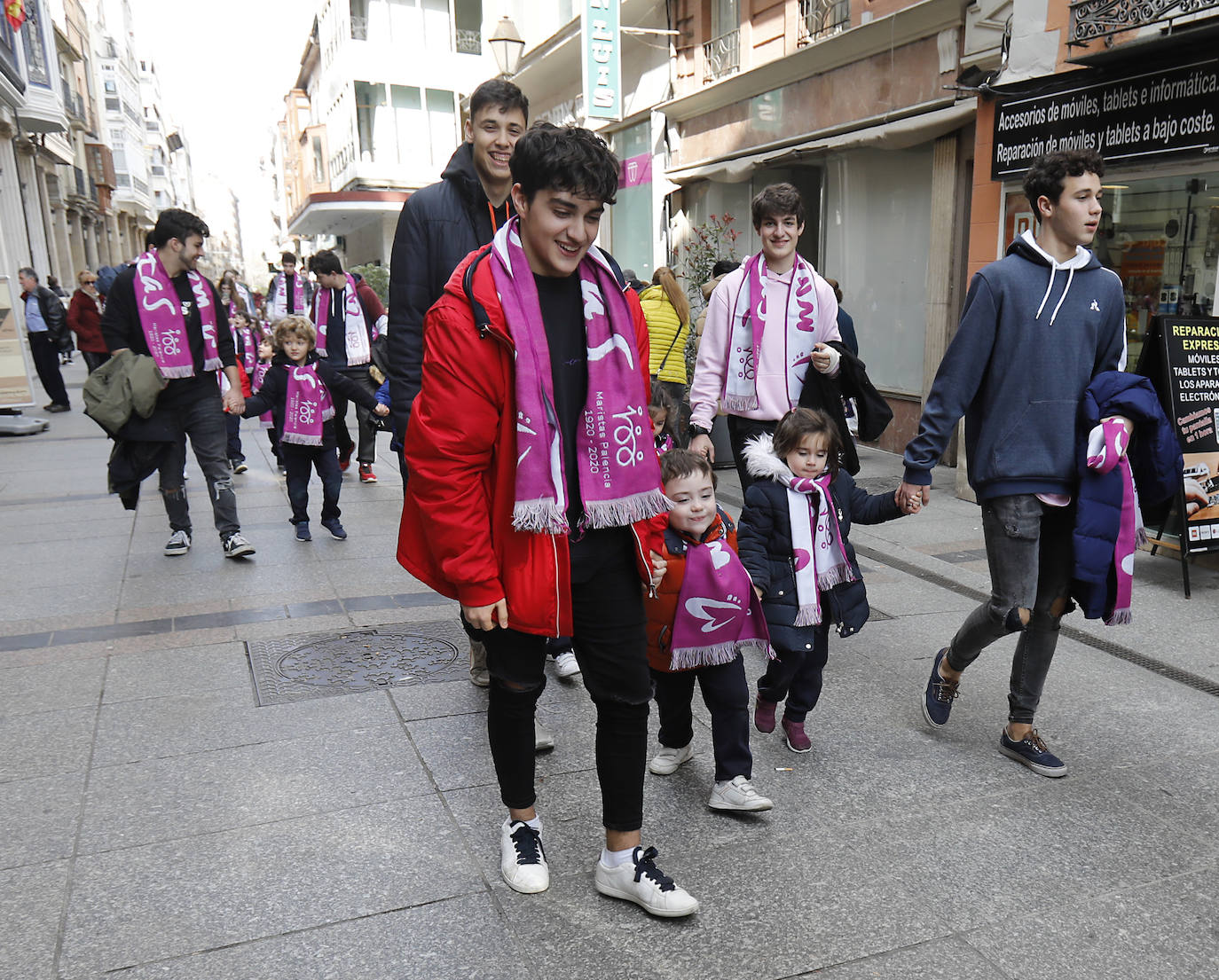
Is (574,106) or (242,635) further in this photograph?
(574,106)

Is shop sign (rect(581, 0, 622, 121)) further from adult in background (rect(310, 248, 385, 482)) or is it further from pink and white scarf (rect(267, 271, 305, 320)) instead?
adult in background (rect(310, 248, 385, 482))

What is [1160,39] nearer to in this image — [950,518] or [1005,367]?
[950,518]

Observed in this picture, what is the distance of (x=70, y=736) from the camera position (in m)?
3.80

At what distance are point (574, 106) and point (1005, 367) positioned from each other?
58.9 ft

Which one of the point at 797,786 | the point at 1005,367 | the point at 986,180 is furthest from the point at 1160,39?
the point at 797,786

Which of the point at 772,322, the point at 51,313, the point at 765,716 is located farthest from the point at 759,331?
the point at 51,313

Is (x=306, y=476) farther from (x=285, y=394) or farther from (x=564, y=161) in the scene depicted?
(x=564, y=161)

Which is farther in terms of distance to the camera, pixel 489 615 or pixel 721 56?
pixel 721 56

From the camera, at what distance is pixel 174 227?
243 inches

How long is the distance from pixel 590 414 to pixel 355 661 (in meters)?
2.58

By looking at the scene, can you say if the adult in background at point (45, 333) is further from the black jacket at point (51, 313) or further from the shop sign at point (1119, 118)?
the shop sign at point (1119, 118)

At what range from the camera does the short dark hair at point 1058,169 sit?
10.8 feet

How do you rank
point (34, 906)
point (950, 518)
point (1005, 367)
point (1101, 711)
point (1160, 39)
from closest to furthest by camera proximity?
1. point (34, 906)
2. point (1005, 367)
3. point (1101, 711)
4. point (1160, 39)
5. point (950, 518)

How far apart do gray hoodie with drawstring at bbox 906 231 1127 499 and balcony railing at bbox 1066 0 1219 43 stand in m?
3.88
